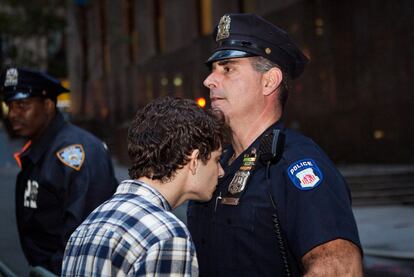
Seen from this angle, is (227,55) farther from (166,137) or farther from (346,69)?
(346,69)

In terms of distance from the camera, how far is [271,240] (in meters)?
2.47

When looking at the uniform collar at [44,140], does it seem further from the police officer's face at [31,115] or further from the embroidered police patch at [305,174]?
the embroidered police patch at [305,174]

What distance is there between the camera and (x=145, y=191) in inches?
84.8

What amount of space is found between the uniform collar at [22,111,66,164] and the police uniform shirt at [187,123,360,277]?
1.68 metres

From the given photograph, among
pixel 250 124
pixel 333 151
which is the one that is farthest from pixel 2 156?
pixel 250 124

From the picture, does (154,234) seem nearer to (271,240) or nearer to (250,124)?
(271,240)

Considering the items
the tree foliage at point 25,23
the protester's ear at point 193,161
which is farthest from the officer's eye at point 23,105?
the tree foliage at point 25,23

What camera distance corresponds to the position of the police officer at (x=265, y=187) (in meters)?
2.32

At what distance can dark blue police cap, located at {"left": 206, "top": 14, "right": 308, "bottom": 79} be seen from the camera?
2729mm

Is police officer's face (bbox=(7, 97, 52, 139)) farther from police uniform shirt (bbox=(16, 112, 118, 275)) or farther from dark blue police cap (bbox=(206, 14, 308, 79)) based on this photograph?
dark blue police cap (bbox=(206, 14, 308, 79))

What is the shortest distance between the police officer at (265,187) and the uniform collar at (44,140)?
1553 millimetres

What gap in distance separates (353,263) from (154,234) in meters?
0.71

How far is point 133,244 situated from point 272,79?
1054 millimetres

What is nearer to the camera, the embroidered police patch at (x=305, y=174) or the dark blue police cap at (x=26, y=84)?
the embroidered police patch at (x=305, y=174)
